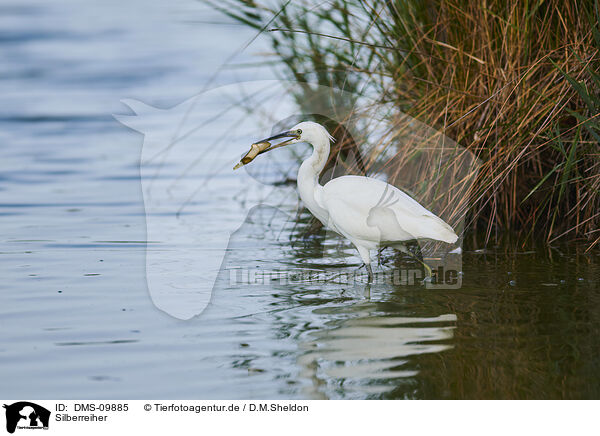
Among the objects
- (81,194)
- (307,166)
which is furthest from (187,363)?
(81,194)

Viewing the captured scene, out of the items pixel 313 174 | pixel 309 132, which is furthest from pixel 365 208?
pixel 309 132

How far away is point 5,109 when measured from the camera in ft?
45.4

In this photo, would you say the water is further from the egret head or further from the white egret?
the egret head

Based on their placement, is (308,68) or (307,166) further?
(308,68)

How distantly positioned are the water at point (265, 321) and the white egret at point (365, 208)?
0.34m

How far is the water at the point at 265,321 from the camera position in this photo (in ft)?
12.0

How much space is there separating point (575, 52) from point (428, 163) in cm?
121

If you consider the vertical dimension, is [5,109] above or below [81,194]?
above

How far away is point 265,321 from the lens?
180 inches

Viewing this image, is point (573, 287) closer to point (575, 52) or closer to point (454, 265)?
point (454, 265)

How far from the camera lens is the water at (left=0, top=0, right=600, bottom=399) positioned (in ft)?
12.0

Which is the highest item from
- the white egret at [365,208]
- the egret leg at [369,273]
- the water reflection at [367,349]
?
the white egret at [365,208]

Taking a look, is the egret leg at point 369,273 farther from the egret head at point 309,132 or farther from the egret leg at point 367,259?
the egret head at point 309,132

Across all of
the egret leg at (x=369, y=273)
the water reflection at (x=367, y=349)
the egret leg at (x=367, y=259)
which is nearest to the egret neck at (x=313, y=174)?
the egret leg at (x=367, y=259)
